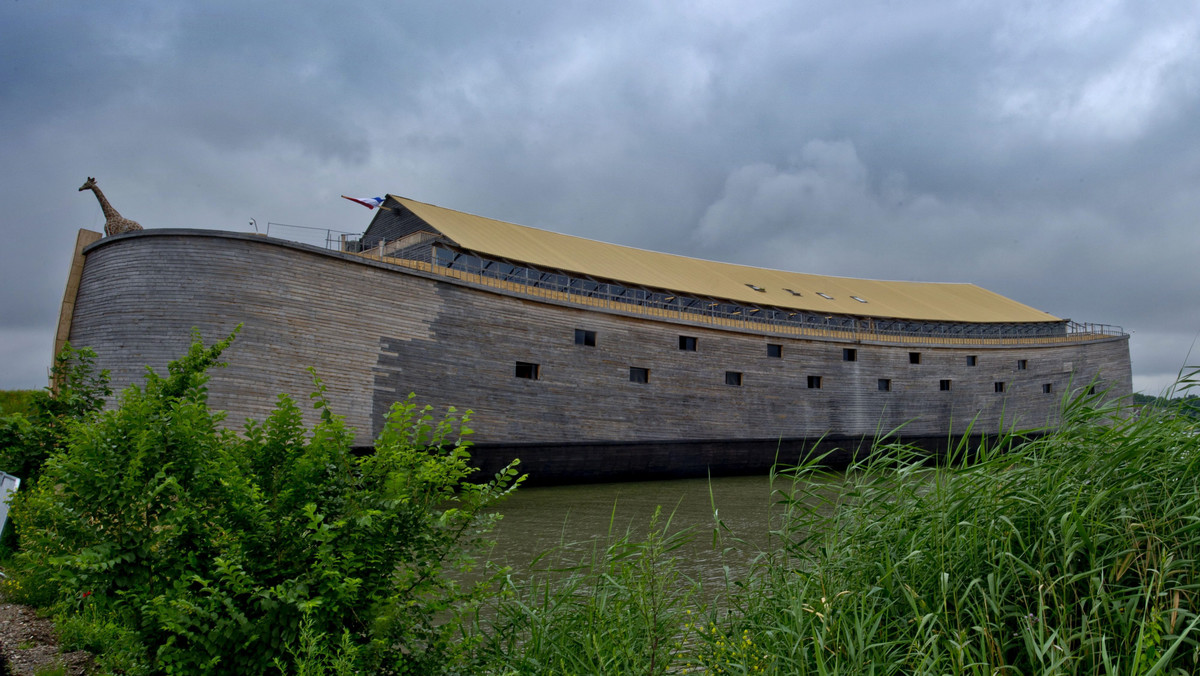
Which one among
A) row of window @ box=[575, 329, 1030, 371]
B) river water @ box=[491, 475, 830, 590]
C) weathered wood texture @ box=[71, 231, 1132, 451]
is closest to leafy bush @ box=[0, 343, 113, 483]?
river water @ box=[491, 475, 830, 590]

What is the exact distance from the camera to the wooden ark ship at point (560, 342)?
1307cm

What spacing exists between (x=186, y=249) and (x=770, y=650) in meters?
14.0

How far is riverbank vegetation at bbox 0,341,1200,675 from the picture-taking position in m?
2.75

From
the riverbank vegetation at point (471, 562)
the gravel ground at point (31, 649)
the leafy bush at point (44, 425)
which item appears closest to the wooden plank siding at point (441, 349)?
the leafy bush at point (44, 425)

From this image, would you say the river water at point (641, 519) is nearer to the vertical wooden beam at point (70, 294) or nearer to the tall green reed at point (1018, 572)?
the tall green reed at point (1018, 572)

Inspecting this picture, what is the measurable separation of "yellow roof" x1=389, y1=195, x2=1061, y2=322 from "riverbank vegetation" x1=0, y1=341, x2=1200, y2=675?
14256mm

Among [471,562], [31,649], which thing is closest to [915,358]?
[471,562]

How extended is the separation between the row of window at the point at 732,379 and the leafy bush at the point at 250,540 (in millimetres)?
12503

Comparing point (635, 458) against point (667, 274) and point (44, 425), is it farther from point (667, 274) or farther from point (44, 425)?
point (44, 425)

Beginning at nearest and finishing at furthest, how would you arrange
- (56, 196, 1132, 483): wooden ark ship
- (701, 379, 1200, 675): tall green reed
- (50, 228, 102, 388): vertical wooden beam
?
(701, 379, 1200, 675): tall green reed → (56, 196, 1132, 483): wooden ark ship → (50, 228, 102, 388): vertical wooden beam

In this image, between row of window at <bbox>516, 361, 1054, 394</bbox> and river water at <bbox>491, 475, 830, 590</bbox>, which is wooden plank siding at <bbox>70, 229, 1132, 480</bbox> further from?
river water at <bbox>491, 475, 830, 590</bbox>

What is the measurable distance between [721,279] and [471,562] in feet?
78.0

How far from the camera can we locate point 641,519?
1145 centimetres

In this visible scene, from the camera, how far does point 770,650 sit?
3373 millimetres
